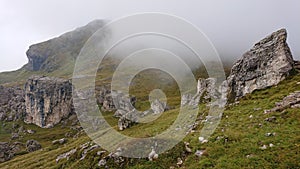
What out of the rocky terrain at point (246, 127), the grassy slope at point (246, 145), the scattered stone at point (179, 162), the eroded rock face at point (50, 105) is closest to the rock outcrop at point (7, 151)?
the eroded rock face at point (50, 105)

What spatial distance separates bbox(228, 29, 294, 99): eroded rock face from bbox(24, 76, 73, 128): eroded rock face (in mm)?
149379

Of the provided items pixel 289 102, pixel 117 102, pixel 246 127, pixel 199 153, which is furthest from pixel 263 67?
pixel 117 102

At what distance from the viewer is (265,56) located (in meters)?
48.2

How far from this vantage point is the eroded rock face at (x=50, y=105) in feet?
603

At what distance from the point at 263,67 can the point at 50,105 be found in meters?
164

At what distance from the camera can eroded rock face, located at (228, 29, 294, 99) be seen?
45.4 m

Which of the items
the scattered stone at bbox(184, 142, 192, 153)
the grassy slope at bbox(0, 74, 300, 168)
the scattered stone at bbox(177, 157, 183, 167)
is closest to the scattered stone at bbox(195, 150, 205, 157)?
the grassy slope at bbox(0, 74, 300, 168)

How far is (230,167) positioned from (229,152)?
2817mm

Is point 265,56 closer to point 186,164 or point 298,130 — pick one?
point 298,130

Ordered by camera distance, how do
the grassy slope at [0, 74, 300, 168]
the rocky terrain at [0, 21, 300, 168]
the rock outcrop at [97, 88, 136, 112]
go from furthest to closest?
the rock outcrop at [97, 88, 136, 112] → the rocky terrain at [0, 21, 300, 168] → the grassy slope at [0, 74, 300, 168]

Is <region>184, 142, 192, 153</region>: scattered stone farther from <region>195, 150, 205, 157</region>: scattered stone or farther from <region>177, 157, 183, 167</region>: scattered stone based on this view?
<region>177, 157, 183, 167</region>: scattered stone

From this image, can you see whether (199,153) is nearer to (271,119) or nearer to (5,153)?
(271,119)

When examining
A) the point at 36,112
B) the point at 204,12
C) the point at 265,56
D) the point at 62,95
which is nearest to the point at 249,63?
the point at 265,56

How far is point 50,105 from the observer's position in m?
188
